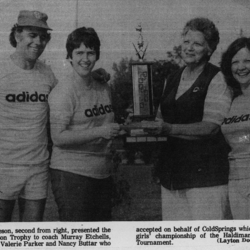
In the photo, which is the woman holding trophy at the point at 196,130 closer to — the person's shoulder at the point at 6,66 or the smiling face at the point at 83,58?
the smiling face at the point at 83,58

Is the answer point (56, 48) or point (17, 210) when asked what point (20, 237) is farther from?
point (56, 48)

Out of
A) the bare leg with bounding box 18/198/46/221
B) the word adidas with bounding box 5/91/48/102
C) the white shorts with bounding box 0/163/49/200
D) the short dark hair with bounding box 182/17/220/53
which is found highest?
the short dark hair with bounding box 182/17/220/53

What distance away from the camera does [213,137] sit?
3268 millimetres

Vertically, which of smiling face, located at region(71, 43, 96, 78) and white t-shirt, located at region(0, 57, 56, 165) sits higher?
smiling face, located at region(71, 43, 96, 78)

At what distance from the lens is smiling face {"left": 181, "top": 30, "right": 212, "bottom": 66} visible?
329 cm

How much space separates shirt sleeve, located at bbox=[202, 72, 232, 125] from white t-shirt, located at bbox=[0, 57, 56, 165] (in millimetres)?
1117

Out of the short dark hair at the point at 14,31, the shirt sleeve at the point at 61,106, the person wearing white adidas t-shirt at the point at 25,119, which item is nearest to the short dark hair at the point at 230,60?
the shirt sleeve at the point at 61,106

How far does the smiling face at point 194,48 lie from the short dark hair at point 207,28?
0.02 m

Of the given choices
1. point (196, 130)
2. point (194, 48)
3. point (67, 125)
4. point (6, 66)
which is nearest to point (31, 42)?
point (6, 66)

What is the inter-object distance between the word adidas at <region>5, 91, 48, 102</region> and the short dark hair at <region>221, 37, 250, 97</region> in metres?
1.27

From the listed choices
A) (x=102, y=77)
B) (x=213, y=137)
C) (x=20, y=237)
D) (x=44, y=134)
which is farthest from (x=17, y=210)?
(x=213, y=137)

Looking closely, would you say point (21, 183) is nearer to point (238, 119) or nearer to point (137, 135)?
point (137, 135)

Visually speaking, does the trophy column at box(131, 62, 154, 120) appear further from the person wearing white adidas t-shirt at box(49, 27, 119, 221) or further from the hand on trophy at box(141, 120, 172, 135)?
the person wearing white adidas t-shirt at box(49, 27, 119, 221)

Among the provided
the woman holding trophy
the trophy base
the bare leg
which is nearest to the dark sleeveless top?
the woman holding trophy
